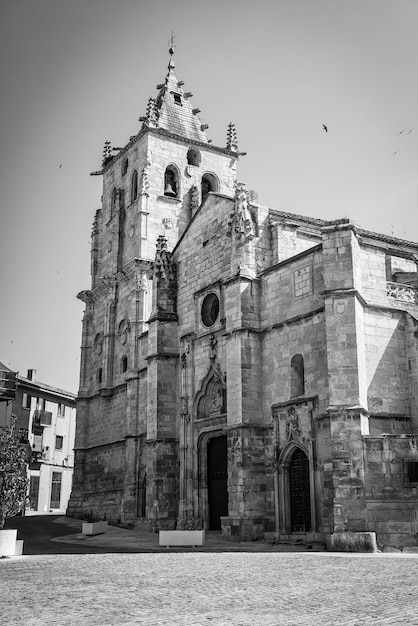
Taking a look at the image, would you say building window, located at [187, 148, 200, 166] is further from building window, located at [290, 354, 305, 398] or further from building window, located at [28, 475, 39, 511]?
building window, located at [28, 475, 39, 511]

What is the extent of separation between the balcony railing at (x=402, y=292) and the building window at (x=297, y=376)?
3.81 meters

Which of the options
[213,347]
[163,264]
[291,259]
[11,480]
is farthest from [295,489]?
[163,264]

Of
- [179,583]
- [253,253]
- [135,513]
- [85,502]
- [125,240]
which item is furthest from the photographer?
[125,240]

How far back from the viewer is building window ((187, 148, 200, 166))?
45500 mm

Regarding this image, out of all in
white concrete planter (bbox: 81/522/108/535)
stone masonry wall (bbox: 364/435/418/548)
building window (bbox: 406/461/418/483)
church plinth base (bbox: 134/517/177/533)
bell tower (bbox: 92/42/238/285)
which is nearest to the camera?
stone masonry wall (bbox: 364/435/418/548)

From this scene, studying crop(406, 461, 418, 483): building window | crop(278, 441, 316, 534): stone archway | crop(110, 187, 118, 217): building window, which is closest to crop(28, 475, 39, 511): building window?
crop(110, 187, 118, 217): building window

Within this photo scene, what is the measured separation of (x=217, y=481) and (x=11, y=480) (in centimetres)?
1098

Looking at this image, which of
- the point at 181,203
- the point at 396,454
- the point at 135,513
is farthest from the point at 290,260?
the point at 181,203

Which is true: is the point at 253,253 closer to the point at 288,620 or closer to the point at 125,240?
the point at 125,240

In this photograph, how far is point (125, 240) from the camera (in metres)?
42.5

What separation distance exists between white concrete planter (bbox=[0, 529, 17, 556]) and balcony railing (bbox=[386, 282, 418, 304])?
563 inches

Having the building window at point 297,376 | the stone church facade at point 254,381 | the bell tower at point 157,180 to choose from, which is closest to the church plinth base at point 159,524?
the stone church facade at point 254,381

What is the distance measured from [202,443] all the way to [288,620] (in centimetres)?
2182

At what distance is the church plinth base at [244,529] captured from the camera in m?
24.3
